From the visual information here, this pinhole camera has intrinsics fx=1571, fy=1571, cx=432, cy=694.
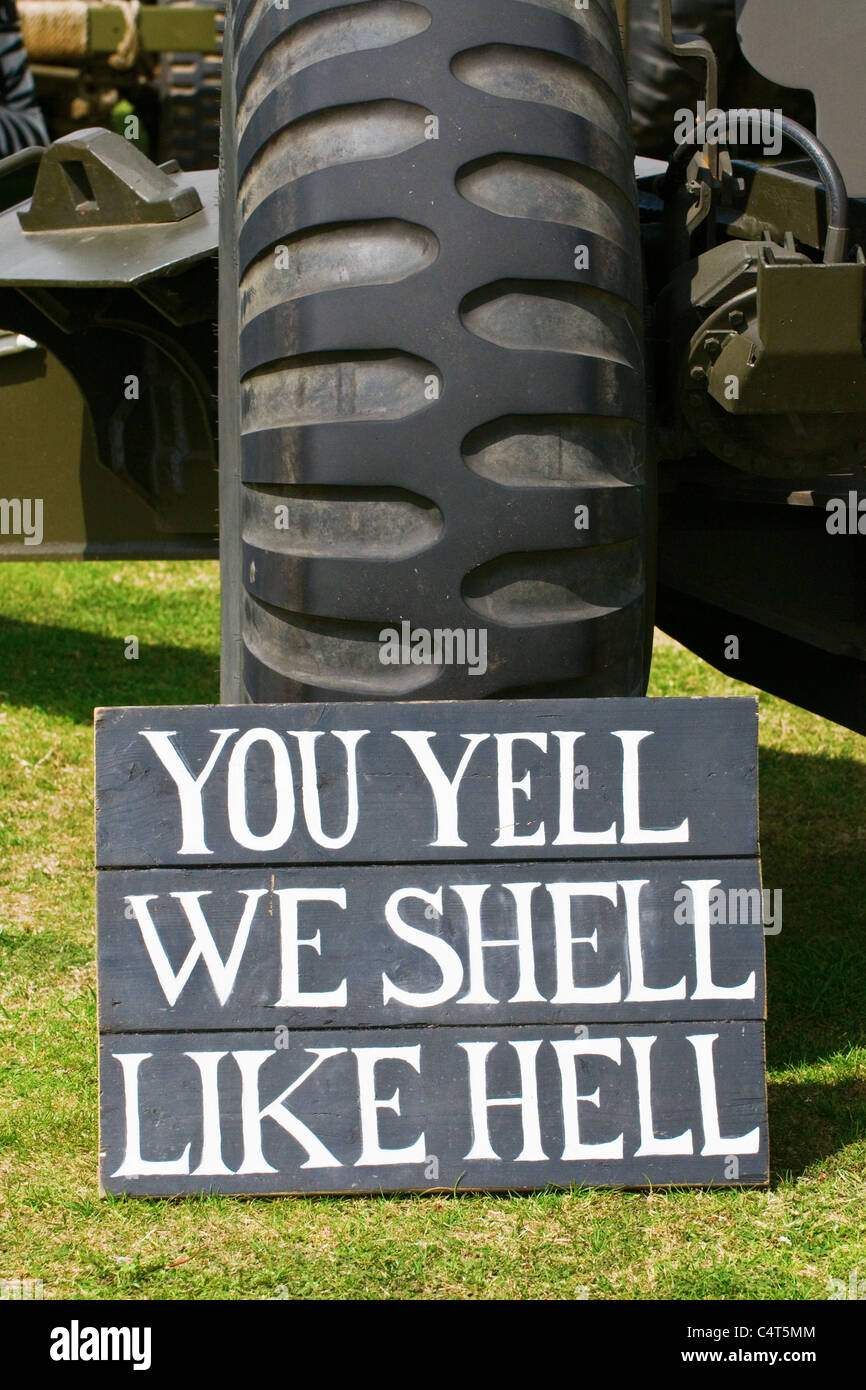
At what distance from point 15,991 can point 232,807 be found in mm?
1098

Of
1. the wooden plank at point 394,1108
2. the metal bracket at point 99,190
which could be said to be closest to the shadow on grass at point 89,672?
the metal bracket at point 99,190

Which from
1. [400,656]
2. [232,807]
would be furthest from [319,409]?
[232,807]

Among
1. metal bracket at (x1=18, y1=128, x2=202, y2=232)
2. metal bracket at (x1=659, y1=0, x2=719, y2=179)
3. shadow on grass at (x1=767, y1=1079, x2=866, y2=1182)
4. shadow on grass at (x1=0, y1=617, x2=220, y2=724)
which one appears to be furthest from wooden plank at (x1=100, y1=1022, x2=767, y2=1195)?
shadow on grass at (x1=0, y1=617, x2=220, y2=724)

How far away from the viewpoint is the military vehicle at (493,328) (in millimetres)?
1934

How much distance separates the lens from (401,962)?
2051 millimetres

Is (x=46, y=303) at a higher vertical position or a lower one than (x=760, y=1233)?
higher

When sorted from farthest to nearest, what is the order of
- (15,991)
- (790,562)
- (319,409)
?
(15,991), (790,562), (319,409)

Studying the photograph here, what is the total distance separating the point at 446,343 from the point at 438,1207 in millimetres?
1097

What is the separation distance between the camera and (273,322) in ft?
6.65

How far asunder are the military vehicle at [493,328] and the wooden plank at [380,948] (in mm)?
259

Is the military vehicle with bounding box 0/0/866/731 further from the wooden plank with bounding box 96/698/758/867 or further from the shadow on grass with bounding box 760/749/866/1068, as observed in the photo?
the shadow on grass with bounding box 760/749/866/1068

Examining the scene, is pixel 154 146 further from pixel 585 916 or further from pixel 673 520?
pixel 585 916

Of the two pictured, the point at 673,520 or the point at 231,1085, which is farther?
the point at 673,520

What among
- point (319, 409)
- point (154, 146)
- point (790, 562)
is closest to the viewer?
point (319, 409)
